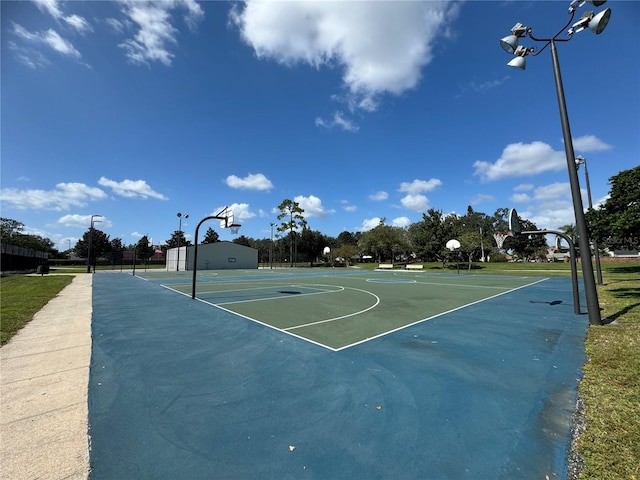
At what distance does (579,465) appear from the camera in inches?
101

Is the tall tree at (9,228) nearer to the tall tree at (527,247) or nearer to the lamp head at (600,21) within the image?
the lamp head at (600,21)

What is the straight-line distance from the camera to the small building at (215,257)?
4309 centimetres

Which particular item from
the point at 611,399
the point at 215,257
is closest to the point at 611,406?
the point at 611,399

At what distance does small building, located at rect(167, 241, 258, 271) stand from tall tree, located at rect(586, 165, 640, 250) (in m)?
41.5

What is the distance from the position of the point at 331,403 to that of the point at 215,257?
151ft

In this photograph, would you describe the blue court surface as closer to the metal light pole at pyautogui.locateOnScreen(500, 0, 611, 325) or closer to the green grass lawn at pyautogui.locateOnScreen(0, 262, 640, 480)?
the green grass lawn at pyautogui.locateOnScreen(0, 262, 640, 480)

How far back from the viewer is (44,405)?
141 inches

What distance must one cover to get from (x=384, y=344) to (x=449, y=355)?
1.29 meters

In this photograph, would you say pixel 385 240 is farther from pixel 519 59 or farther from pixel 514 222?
pixel 519 59

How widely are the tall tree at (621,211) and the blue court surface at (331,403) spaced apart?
432cm

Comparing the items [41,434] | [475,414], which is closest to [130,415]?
[41,434]

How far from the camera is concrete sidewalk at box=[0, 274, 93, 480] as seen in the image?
2557 millimetres

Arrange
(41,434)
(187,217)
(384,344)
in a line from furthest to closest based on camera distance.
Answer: (187,217) < (384,344) < (41,434)

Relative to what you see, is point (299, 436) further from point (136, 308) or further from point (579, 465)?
point (136, 308)
